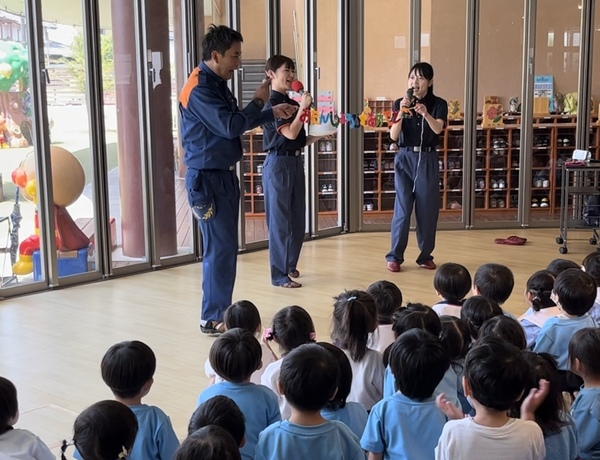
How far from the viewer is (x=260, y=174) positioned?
807 centimetres

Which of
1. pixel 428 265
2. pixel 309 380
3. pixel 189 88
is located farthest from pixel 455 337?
pixel 428 265

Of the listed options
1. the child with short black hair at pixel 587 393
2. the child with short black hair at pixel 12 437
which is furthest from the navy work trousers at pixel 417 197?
the child with short black hair at pixel 12 437

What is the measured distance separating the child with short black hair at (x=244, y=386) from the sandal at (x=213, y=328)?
219 cm

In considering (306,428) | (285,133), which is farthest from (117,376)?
(285,133)

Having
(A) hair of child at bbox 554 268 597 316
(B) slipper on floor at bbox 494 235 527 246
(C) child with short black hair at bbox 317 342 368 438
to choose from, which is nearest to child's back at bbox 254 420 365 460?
(C) child with short black hair at bbox 317 342 368 438

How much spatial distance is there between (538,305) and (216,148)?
1960 mm

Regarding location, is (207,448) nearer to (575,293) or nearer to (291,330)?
(291,330)

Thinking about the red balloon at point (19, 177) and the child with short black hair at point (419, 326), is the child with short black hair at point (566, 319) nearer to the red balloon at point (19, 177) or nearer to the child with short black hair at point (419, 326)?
the child with short black hair at point (419, 326)

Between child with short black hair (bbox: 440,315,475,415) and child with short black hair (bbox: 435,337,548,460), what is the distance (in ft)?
2.07

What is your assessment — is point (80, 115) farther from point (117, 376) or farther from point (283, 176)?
point (117, 376)

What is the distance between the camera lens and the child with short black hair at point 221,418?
200 centimetres

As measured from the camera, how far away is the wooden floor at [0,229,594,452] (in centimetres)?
383

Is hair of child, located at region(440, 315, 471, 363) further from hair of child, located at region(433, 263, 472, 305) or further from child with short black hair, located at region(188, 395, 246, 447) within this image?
child with short black hair, located at region(188, 395, 246, 447)

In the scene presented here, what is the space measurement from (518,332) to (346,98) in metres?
5.69
